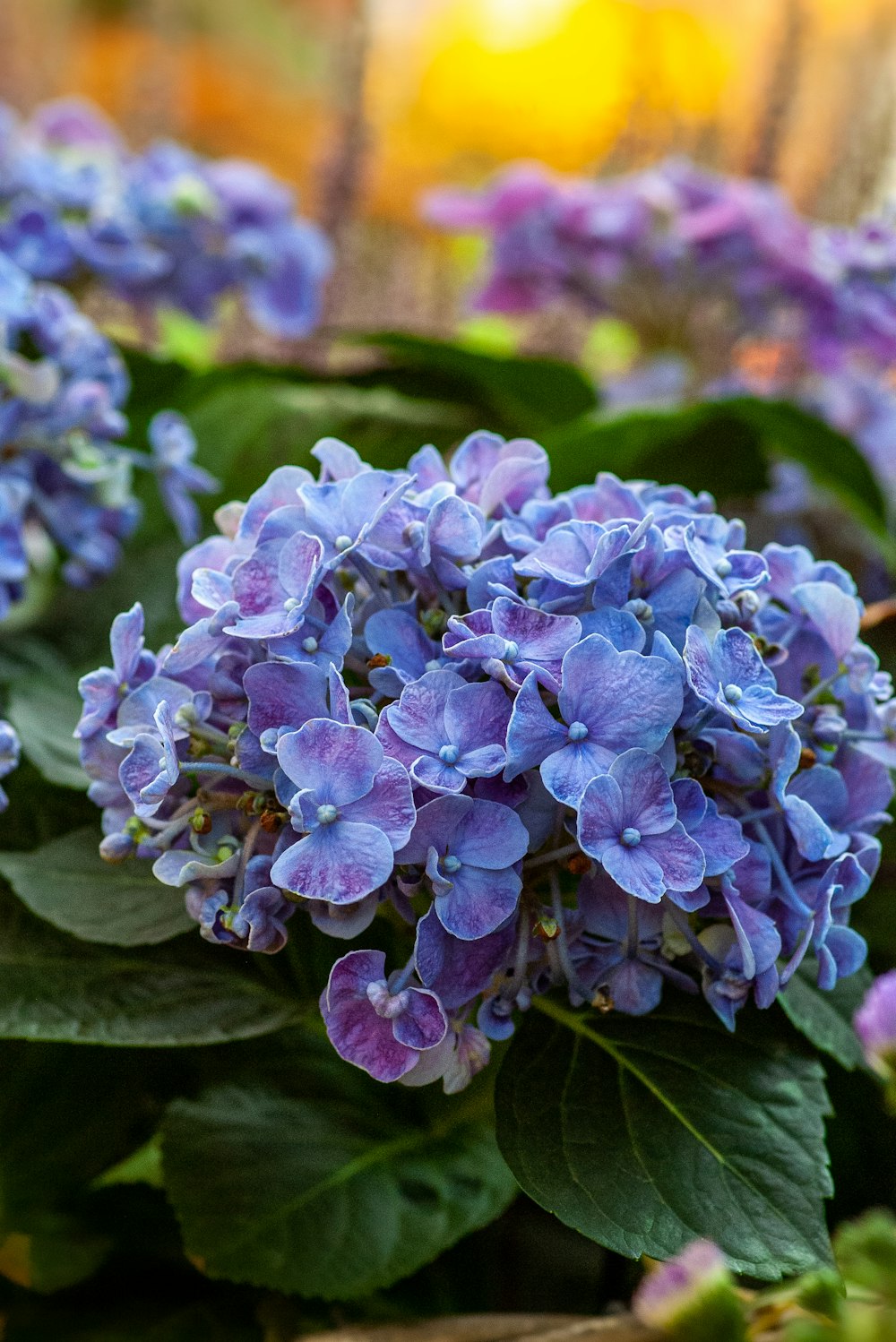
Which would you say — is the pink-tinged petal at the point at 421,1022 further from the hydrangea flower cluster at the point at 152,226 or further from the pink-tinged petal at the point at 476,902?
the hydrangea flower cluster at the point at 152,226

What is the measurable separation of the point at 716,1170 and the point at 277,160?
98.6 inches

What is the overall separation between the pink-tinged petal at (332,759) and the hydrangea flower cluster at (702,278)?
56 centimetres

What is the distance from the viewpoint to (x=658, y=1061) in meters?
0.38

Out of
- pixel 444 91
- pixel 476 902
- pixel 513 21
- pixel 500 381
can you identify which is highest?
pixel 476 902

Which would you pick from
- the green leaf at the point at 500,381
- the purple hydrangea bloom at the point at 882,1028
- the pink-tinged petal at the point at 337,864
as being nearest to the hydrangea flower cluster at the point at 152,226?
the green leaf at the point at 500,381

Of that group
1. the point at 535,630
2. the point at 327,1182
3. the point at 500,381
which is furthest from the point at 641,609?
the point at 500,381

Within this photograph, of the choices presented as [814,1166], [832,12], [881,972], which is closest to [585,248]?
[881,972]

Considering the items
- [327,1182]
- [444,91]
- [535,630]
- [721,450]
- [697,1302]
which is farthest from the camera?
[444,91]

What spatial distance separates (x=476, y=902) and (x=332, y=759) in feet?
0.17

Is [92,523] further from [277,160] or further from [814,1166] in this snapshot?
[277,160]

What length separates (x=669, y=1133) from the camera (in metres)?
0.36

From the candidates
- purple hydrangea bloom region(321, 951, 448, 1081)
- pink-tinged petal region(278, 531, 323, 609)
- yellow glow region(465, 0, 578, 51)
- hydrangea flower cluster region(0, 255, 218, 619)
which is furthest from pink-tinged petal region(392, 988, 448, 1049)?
yellow glow region(465, 0, 578, 51)

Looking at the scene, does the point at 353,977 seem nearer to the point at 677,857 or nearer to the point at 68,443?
the point at 677,857

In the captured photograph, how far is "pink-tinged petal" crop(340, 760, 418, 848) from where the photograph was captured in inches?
12.0
